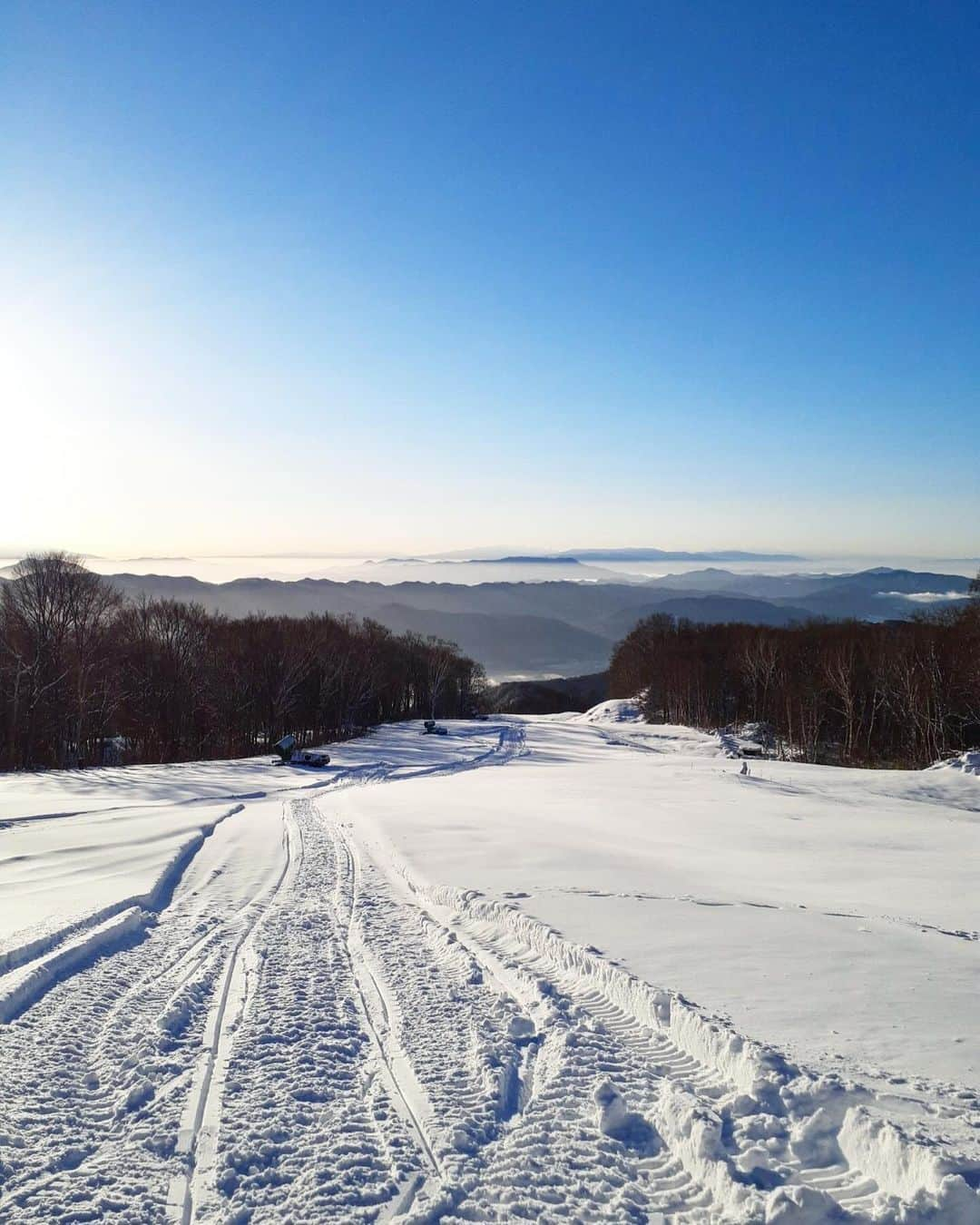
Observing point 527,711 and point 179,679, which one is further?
point 527,711

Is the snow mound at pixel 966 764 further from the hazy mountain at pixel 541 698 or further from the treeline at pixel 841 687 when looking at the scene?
the hazy mountain at pixel 541 698

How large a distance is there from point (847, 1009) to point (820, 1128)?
178cm

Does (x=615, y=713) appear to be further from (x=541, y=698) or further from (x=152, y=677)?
(x=541, y=698)

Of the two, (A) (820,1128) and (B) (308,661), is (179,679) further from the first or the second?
(A) (820,1128)

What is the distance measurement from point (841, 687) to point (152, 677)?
44.4 metres

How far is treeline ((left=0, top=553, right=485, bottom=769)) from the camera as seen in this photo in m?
40.3

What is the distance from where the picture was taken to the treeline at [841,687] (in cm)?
4491

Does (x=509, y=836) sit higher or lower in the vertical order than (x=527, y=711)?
higher

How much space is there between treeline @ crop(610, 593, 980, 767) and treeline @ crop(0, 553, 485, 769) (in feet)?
104

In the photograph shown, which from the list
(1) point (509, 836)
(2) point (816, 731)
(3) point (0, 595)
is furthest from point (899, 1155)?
(2) point (816, 731)

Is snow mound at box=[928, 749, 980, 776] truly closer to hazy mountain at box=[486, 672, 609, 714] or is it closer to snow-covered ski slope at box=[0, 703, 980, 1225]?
snow-covered ski slope at box=[0, 703, 980, 1225]

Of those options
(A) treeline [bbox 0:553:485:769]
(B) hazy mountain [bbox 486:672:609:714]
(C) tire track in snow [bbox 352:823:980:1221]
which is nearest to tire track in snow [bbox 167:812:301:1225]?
(C) tire track in snow [bbox 352:823:980:1221]

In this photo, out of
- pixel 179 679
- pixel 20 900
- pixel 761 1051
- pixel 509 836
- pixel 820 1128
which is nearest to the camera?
pixel 820 1128

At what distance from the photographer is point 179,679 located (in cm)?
4884
